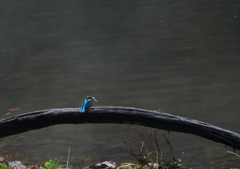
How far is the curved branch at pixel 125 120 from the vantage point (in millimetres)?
2531

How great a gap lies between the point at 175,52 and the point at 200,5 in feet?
13.9

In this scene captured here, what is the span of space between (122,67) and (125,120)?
4.01 metres

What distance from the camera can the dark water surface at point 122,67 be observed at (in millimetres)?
4066

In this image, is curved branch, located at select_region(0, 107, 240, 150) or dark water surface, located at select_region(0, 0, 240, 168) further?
dark water surface, located at select_region(0, 0, 240, 168)

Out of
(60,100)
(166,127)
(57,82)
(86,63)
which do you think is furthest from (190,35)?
(166,127)

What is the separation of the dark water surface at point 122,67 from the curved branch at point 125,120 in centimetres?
100

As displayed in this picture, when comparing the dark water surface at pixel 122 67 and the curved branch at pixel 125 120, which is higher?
the dark water surface at pixel 122 67

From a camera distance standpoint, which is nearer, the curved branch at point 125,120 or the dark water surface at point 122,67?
the curved branch at point 125,120

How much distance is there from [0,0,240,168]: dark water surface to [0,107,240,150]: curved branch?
3.27ft

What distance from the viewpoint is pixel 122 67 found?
661 cm

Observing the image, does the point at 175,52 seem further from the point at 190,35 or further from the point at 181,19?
the point at 181,19

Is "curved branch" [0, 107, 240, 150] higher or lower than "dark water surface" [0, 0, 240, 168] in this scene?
lower

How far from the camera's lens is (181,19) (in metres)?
9.70

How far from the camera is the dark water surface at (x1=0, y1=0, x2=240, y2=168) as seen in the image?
13.3ft
